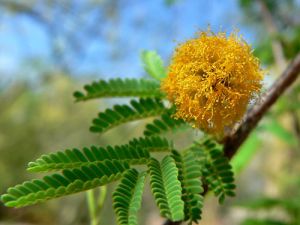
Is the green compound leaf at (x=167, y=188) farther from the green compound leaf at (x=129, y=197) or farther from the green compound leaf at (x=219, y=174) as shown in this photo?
the green compound leaf at (x=219, y=174)

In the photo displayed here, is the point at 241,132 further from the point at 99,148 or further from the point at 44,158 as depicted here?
the point at 44,158

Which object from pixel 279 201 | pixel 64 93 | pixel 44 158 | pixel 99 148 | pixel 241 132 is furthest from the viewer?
pixel 64 93

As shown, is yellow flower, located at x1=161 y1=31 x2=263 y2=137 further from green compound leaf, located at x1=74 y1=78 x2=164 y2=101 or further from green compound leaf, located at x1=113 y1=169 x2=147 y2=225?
green compound leaf, located at x1=74 y1=78 x2=164 y2=101

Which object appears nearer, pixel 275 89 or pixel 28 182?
pixel 28 182

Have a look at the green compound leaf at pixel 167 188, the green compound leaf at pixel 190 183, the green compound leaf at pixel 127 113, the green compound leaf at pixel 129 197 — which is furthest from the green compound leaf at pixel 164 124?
the green compound leaf at pixel 129 197

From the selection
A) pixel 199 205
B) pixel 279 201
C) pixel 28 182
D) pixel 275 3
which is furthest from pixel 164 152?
pixel 275 3

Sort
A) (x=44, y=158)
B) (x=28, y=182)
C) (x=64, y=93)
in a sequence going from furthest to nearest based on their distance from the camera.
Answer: (x=64, y=93)
(x=44, y=158)
(x=28, y=182)

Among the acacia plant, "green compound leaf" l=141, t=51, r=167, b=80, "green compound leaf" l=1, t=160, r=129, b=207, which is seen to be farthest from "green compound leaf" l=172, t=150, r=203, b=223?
"green compound leaf" l=141, t=51, r=167, b=80
